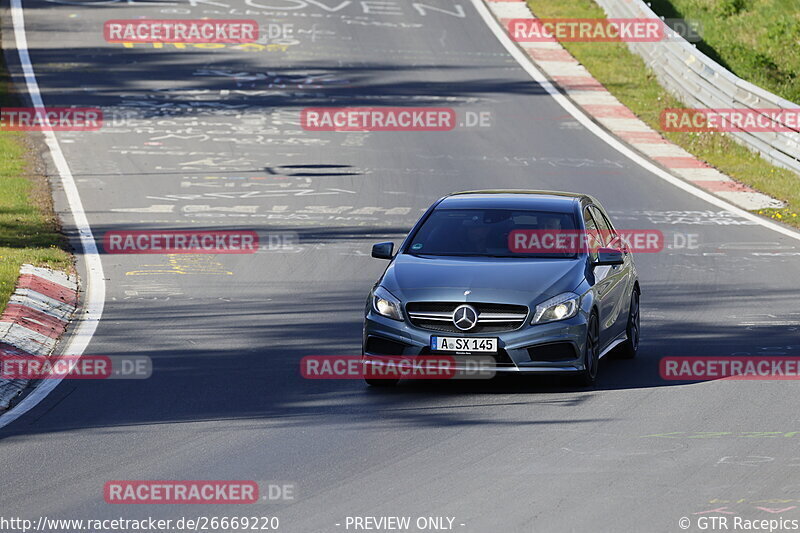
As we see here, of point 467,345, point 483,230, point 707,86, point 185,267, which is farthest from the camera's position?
point 707,86

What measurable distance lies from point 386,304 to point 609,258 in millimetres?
2037

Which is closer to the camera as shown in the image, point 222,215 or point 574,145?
point 222,215

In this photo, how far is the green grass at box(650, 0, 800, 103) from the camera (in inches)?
1267

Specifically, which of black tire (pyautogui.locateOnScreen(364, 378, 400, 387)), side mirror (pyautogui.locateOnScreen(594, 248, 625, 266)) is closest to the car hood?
side mirror (pyautogui.locateOnScreen(594, 248, 625, 266))

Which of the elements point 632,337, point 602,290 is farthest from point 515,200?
point 632,337

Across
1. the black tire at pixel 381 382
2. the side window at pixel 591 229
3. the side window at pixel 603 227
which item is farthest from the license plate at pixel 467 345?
the side window at pixel 603 227

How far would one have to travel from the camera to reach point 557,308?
1111cm

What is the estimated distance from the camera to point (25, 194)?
21375 millimetres

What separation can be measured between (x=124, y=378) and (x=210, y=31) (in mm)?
25035

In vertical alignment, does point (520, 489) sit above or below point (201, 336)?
above

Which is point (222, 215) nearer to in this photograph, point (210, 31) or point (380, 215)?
point (380, 215)

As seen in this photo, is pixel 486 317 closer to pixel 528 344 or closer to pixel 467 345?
pixel 467 345

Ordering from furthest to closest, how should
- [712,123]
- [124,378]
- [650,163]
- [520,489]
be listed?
[712,123] → [650,163] → [124,378] → [520,489]

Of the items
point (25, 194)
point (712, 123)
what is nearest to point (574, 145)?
point (712, 123)
